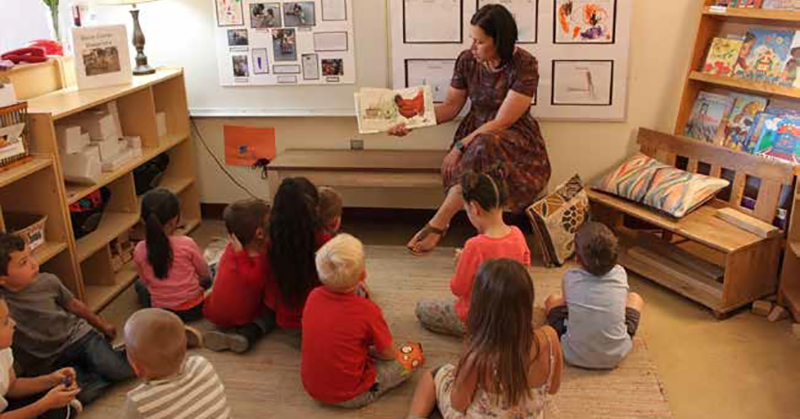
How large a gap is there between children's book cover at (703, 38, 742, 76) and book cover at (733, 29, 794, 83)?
3 cm

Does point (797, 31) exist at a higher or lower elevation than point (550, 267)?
higher

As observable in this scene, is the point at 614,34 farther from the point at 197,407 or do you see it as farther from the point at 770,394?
the point at 197,407

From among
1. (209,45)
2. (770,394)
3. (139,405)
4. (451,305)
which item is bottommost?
(770,394)

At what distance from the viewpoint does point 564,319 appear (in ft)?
9.33

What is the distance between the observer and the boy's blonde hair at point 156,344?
1.91 meters

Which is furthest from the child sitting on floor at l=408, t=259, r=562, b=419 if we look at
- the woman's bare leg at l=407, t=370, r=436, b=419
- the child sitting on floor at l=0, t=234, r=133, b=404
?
the child sitting on floor at l=0, t=234, r=133, b=404

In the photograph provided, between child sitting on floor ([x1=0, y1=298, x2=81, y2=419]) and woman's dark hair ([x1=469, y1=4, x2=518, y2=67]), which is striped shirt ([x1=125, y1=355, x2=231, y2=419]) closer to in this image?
child sitting on floor ([x1=0, y1=298, x2=81, y2=419])

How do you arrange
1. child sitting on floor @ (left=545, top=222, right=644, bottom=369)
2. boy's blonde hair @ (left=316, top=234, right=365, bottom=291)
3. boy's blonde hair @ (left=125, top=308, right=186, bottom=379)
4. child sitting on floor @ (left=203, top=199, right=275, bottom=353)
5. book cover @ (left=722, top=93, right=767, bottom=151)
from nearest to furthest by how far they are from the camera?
boy's blonde hair @ (left=125, top=308, right=186, bottom=379) < boy's blonde hair @ (left=316, top=234, right=365, bottom=291) < child sitting on floor @ (left=545, top=222, right=644, bottom=369) < child sitting on floor @ (left=203, top=199, right=275, bottom=353) < book cover @ (left=722, top=93, right=767, bottom=151)

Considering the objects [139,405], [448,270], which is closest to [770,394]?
[448,270]

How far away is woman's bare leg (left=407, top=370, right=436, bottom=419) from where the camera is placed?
2449 millimetres

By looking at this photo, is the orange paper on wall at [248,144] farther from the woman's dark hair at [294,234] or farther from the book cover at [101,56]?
the woman's dark hair at [294,234]

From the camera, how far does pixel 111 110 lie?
3.58 meters

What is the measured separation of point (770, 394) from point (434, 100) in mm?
2129

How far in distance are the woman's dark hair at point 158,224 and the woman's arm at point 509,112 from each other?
1.44 m
